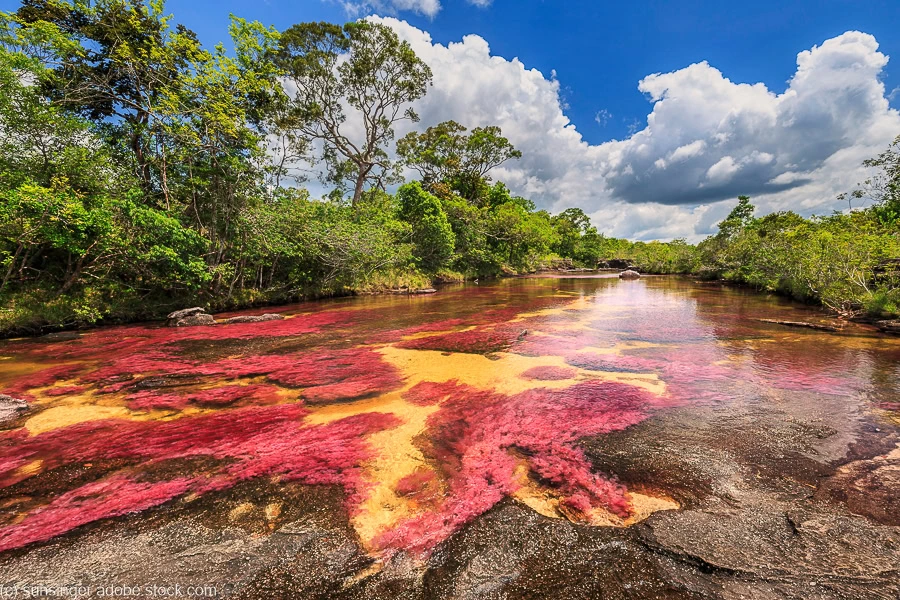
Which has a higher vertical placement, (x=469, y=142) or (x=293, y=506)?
(x=469, y=142)

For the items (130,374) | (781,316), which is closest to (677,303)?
(781,316)

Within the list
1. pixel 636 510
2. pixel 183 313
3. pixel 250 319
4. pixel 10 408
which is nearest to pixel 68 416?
→ pixel 10 408

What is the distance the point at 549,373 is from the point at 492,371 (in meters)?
1.02

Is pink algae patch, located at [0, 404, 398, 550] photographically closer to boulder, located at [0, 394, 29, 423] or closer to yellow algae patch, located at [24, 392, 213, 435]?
yellow algae patch, located at [24, 392, 213, 435]

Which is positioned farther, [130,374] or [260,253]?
[260,253]

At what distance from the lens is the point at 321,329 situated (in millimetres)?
10289

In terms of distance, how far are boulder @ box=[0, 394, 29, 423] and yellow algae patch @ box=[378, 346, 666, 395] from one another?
5.07 m

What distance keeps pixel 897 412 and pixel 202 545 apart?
7.71 meters

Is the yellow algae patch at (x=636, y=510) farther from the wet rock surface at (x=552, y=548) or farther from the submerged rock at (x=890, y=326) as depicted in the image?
the submerged rock at (x=890, y=326)

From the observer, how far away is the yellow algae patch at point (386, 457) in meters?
2.60

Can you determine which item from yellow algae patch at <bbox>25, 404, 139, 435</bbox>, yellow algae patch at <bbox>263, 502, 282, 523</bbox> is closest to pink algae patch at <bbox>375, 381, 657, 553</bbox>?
yellow algae patch at <bbox>263, 502, 282, 523</bbox>

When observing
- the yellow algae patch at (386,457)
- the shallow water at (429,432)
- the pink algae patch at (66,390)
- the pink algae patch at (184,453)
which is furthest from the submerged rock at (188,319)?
the yellow algae patch at (386,457)

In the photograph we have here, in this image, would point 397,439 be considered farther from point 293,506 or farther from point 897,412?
point 897,412

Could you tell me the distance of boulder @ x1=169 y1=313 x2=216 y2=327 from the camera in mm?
10539
